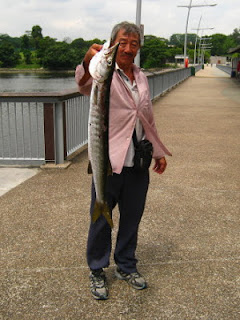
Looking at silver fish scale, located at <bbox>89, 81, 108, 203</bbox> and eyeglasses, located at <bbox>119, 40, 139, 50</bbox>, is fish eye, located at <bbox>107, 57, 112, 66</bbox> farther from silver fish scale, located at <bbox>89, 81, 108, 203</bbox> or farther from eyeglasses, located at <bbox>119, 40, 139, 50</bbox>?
eyeglasses, located at <bbox>119, 40, 139, 50</bbox>

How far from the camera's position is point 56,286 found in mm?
3014

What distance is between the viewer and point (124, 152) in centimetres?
265

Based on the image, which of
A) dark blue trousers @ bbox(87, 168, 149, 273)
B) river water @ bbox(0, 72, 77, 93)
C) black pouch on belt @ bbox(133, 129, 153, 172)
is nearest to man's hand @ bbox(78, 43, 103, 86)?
black pouch on belt @ bbox(133, 129, 153, 172)

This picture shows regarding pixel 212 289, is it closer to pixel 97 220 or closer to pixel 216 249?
pixel 216 249

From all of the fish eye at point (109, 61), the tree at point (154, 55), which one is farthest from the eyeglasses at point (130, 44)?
the tree at point (154, 55)

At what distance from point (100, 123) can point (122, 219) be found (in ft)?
2.72

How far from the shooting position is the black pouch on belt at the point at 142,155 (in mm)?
2682

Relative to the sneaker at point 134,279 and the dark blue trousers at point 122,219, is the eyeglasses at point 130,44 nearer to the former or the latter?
the dark blue trousers at point 122,219

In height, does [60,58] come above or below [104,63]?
above

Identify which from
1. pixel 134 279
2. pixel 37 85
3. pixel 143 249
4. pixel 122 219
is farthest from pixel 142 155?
pixel 37 85

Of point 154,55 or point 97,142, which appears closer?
point 97,142

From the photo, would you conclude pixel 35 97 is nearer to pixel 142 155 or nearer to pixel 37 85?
pixel 142 155

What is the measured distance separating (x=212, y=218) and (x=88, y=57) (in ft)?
8.60

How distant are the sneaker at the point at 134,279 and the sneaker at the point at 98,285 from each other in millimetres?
172
